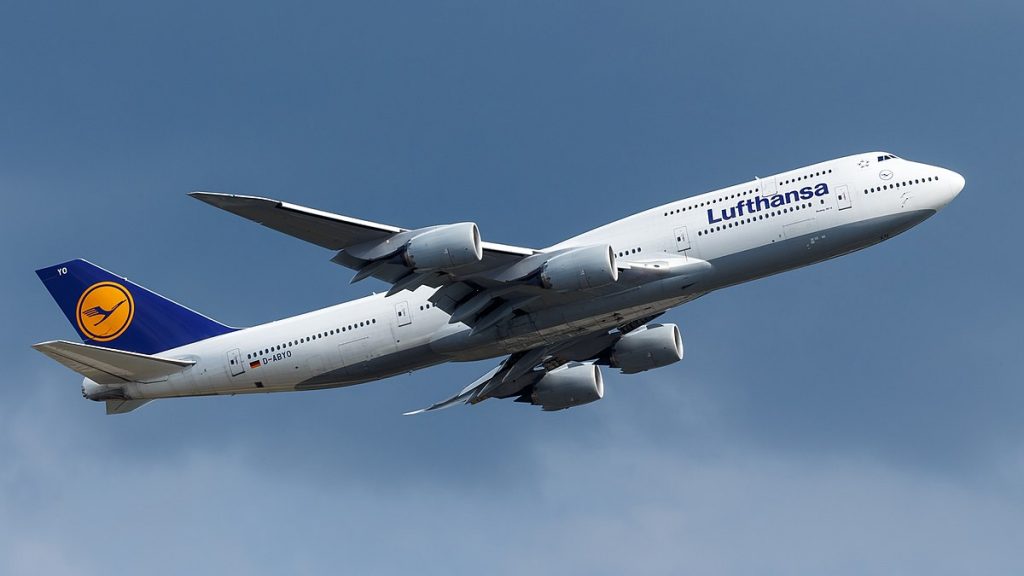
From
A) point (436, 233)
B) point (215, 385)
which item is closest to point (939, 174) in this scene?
point (436, 233)

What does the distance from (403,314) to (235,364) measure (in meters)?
7.21

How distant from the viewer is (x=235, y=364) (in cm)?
5159

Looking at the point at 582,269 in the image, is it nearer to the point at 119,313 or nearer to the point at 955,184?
the point at 955,184

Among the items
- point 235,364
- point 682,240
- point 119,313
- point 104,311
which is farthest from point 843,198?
point 104,311

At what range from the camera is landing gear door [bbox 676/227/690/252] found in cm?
4631

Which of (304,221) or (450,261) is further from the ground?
(304,221)

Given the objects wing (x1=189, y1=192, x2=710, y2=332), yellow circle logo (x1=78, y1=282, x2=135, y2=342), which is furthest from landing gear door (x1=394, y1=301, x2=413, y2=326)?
yellow circle logo (x1=78, y1=282, x2=135, y2=342)

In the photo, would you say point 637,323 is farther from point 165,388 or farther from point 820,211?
point 165,388

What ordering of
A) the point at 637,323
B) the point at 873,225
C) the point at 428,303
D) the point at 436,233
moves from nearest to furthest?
1. the point at 436,233
2. the point at 873,225
3. the point at 428,303
4. the point at 637,323

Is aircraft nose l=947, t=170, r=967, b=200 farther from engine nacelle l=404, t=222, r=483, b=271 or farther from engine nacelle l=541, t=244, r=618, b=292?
engine nacelle l=404, t=222, r=483, b=271

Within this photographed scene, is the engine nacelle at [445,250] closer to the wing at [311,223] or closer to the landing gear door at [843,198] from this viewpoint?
the wing at [311,223]

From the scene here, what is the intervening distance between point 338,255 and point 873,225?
18660mm

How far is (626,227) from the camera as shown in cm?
4800

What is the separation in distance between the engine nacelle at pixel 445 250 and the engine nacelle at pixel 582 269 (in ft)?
10.3
